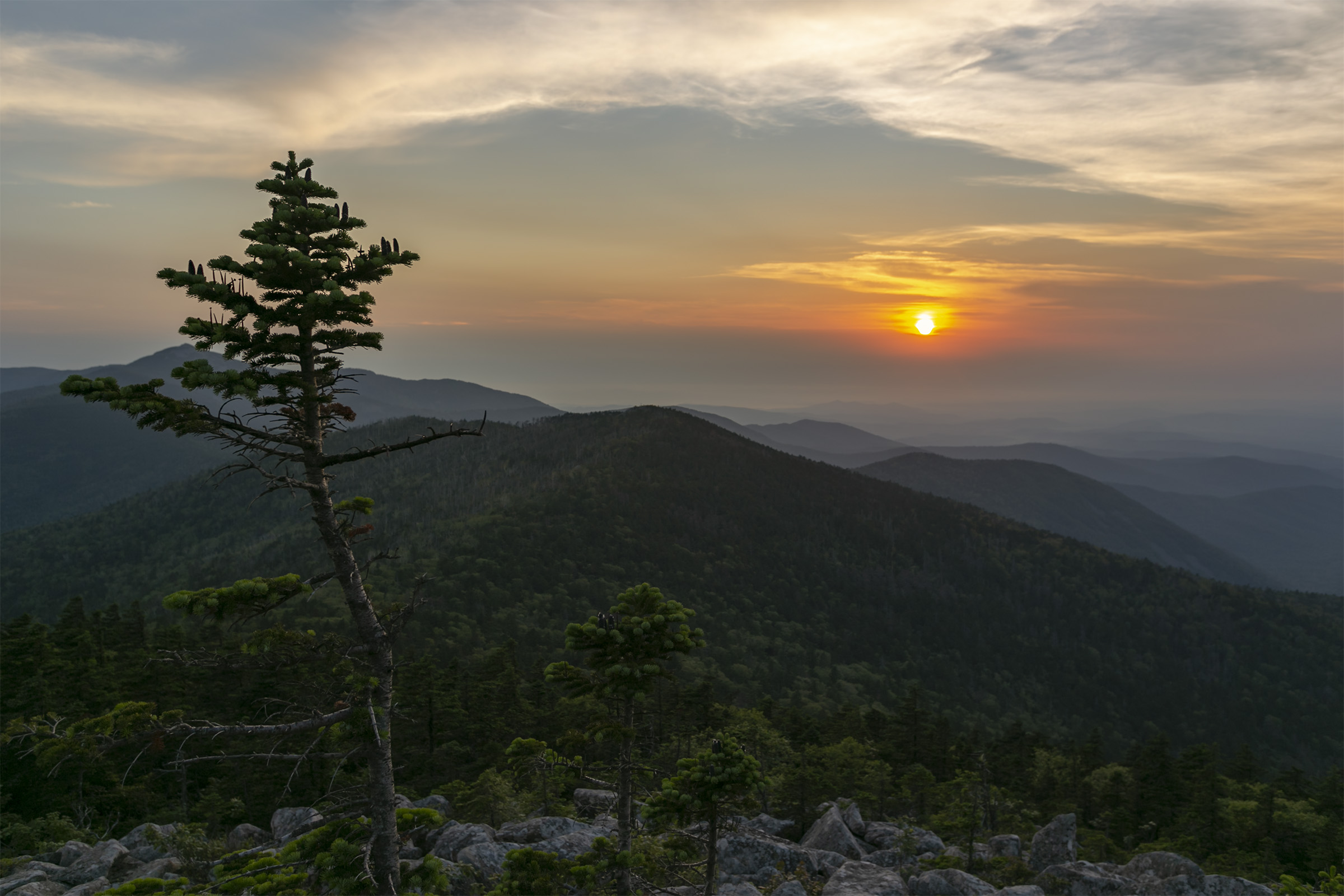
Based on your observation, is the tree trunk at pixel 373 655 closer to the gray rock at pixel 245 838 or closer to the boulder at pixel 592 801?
the boulder at pixel 592 801

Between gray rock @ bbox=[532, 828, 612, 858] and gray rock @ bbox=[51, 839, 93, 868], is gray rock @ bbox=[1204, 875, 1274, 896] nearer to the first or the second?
gray rock @ bbox=[532, 828, 612, 858]

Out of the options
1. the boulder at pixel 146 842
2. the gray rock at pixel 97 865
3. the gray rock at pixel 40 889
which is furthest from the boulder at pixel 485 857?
the gray rock at pixel 97 865

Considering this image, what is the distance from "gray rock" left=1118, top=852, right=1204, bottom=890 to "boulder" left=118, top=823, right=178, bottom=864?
48.0 metres

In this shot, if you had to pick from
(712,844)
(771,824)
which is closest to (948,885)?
(771,824)

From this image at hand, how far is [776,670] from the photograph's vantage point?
6339 inches

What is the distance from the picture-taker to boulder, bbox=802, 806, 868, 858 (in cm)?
3809

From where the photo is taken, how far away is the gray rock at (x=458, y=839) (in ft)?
100

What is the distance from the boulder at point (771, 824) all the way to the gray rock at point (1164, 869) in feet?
61.7

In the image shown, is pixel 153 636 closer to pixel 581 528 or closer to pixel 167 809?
pixel 167 809

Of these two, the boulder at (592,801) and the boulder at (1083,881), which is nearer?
the boulder at (1083,881)

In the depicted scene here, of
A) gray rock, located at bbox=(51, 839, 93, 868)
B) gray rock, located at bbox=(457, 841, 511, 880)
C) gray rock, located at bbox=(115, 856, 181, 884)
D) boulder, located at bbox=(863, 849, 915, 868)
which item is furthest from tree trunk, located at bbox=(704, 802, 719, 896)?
gray rock, located at bbox=(51, 839, 93, 868)

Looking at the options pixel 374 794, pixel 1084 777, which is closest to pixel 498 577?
pixel 1084 777

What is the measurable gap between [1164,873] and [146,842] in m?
51.5

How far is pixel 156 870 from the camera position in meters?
28.7
